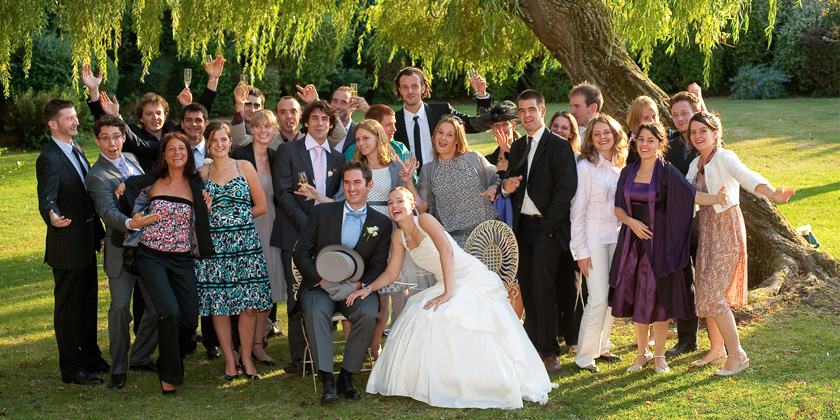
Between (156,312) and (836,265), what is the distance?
19.5 ft

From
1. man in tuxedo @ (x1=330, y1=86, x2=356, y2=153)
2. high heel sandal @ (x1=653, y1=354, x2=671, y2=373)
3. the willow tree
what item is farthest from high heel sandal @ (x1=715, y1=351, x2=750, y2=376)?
man in tuxedo @ (x1=330, y1=86, x2=356, y2=153)

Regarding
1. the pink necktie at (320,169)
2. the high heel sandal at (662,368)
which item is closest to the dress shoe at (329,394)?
the pink necktie at (320,169)

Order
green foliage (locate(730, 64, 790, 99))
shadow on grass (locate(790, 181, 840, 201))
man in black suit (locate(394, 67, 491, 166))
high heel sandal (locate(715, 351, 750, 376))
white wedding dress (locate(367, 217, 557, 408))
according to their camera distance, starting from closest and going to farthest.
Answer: white wedding dress (locate(367, 217, 557, 408))
high heel sandal (locate(715, 351, 750, 376))
man in black suit (locate(394, 67, 491, 166))
shadow on grass (locate(790, 181, 840, 201))
green foliage (locate(730, 64, 790, 99))

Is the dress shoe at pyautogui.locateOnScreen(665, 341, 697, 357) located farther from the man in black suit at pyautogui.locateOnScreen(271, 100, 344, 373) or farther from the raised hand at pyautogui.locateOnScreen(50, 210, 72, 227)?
the raised hand at pyautogui.locateOnScreen(50, 210, 72, 227)

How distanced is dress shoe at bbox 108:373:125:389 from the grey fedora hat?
63.1 inches

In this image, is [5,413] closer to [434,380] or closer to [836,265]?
[434,380]

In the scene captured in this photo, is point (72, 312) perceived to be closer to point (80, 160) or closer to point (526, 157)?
point (80, 160)

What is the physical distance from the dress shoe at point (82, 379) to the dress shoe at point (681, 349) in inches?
163

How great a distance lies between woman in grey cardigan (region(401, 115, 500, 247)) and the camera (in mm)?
6289

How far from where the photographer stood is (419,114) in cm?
734

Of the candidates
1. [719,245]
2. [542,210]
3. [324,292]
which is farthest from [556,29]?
[324,292]

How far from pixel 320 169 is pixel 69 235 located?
1.85 meters

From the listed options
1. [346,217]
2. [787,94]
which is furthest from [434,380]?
[787,94]

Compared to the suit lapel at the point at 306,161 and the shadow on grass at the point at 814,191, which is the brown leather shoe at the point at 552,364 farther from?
the shadow on grass at the point at 814,191
